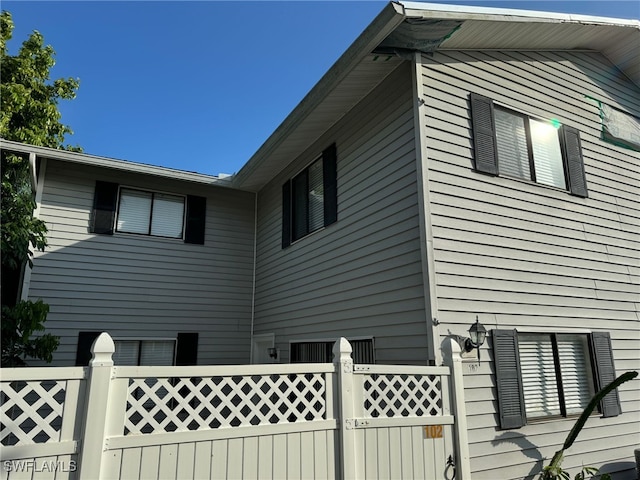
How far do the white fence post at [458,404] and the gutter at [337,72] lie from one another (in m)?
3.20

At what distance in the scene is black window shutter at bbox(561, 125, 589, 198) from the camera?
19.4 ft

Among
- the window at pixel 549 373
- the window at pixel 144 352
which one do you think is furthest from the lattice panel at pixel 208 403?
the window at pixel 144 352

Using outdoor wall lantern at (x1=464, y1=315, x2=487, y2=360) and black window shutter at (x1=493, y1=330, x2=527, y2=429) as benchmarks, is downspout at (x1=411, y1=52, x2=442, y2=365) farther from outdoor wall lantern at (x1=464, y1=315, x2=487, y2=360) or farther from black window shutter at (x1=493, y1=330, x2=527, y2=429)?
black window shutter at (x1=493, y1=330, x2=527, y2=429)

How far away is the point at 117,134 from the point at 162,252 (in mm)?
7916

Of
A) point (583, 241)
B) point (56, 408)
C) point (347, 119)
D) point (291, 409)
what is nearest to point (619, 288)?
point (583, 241)

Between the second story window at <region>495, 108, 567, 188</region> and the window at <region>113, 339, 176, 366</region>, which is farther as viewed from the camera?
the window at <region>113, 339, 176, 366</region>

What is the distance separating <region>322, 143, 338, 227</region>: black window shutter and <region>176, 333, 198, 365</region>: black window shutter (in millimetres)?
3579

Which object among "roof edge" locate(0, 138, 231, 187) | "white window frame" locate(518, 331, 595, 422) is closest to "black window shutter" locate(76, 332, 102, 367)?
"roof edge" locate(0, 138, 231, 187)

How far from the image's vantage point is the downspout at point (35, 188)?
6.80 metres

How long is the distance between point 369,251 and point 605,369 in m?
3.26

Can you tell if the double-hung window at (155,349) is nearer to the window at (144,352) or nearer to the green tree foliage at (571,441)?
the window at (144,352)

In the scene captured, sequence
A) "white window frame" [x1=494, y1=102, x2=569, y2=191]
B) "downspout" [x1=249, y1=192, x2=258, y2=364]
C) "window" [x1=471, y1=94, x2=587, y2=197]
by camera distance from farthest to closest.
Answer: "downspout" [x1=249, y1=192, x2=258, y2=364]
"white window frame" [x1=494, y1=102, x2=569, y2=191]
"window" [x1=471, y1=94, x2=587, y2=197]

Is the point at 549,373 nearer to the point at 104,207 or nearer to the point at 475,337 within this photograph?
the point at 475,337

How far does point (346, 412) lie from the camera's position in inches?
139
